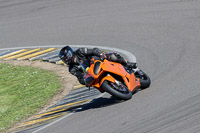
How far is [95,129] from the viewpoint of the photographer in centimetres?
773

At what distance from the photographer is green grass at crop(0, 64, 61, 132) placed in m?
→ 11.2

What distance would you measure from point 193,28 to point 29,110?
6427 mm

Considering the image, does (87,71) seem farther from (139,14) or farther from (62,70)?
(139,14)

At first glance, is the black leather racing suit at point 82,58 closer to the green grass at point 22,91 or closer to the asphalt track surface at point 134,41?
the asphalt track surface at point 134,41

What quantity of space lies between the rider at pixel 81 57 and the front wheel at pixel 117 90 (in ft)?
2.04

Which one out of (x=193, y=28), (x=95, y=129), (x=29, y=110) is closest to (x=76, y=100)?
(x=29, y=110)

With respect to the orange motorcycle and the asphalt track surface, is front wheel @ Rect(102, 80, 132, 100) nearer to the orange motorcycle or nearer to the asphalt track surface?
the orange motorcycle

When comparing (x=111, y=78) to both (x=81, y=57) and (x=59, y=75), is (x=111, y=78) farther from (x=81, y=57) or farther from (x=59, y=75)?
(x=59, y=75)

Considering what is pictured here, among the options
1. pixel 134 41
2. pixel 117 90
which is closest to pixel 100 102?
pixel 117 90

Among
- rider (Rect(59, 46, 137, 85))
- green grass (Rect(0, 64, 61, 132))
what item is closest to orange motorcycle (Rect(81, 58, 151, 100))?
rider (Rect(59, 46, 137, 85))

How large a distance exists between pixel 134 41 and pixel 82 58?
5.12m

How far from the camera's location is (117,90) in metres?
8.94

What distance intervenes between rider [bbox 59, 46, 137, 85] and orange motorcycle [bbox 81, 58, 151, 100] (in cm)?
14

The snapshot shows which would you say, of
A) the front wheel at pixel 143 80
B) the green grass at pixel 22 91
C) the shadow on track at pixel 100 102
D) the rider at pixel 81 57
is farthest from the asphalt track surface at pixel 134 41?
the green grass at pixel 22 91
